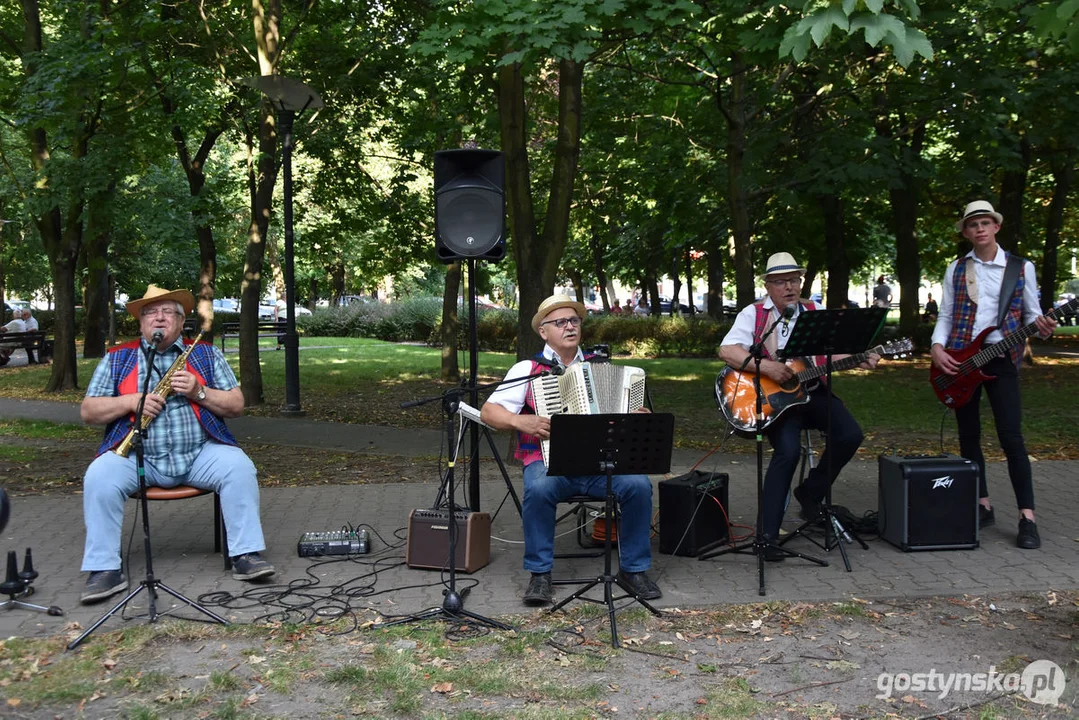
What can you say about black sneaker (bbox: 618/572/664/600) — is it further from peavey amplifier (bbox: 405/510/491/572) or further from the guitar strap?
the guitar strap

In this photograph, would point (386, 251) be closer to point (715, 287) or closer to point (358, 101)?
point (358, 101)

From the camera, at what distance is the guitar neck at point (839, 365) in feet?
20.9

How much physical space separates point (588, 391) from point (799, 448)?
5.47 feet

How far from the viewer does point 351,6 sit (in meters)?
14.2

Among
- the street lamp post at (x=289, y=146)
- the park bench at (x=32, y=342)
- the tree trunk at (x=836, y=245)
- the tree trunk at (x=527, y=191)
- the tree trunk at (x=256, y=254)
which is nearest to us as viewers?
the tree trunk at (x=527, y=191)

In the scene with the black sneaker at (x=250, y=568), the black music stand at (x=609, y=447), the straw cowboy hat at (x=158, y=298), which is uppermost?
the straw cowboy hat at (x=158, y=298)

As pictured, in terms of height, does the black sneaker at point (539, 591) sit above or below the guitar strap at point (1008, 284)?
below

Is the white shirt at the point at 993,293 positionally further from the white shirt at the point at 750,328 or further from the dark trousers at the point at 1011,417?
the white shirt at the point at 750,328

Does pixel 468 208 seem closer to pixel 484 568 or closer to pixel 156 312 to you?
pixel 156 312

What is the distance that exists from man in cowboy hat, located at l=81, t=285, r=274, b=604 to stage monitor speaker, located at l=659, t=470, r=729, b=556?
245 centimetres

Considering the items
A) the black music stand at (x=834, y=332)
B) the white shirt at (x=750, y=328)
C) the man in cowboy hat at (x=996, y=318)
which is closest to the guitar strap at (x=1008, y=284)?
the man in cowboy hat at (x=996, y=318)

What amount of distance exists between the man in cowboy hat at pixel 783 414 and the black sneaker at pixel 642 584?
2.93ft

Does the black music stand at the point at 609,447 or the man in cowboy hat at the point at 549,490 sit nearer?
the black music stand at the point at 609,447

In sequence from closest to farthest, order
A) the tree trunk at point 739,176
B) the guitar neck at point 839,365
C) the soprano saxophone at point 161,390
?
1. the soprano saxophone at point 161,390
2. the guitar neck at point 839,365
3. the tree trunk at point 739,176
